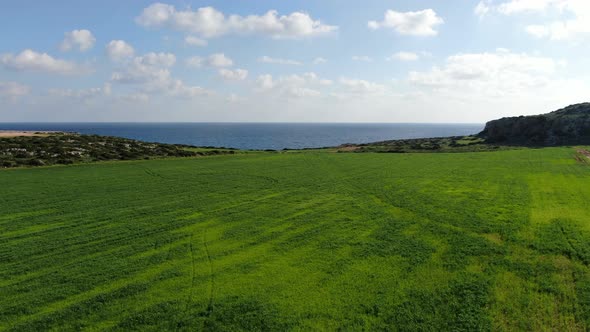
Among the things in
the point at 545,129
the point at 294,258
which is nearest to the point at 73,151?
the point at 294,258

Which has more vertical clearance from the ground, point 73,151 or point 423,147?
point 423,147

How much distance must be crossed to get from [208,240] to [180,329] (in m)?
8.07

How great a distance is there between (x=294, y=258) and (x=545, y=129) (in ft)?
395

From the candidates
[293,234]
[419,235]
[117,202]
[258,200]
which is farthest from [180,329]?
[117,202]

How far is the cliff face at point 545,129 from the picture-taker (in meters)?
99.9

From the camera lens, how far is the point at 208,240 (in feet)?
64.1

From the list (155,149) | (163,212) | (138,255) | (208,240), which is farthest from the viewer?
(155,149)

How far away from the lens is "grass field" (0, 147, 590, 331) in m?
12.4

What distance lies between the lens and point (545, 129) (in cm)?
10712

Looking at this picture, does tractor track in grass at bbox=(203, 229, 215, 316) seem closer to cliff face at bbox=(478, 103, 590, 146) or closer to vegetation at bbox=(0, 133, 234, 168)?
vegetation at bbox=(0, 133, 234, 168)

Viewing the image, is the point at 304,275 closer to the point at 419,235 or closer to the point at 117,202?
the point at 419,235

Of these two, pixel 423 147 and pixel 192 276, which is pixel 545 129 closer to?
pixel 423 147

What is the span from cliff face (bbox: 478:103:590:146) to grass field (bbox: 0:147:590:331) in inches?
3394

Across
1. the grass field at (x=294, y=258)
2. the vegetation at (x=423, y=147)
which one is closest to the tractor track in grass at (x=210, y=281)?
the grass field at (x=294, y=258)
